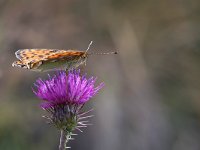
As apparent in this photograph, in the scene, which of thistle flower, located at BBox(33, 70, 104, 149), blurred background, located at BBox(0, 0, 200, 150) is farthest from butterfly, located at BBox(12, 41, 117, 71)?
blurred background, located at BBox(0, 0, 200, 150)

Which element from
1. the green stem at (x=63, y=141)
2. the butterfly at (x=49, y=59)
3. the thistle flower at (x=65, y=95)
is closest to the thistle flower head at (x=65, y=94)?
the thistle flower at (x=65, y=95)

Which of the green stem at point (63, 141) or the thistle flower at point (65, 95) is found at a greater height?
the thistle flower at point (65, 95)

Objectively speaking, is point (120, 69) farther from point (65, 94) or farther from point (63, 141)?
point (63, 141)

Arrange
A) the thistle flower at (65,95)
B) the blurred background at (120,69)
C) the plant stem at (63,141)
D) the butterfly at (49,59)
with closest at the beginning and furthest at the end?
1. the plant stem at (63,141)
2. the butterfly at (49,59)
3. the thistle flower at (65,95)
4. the blurred background at (120,69)

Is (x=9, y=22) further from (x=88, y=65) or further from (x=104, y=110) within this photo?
(x=104, y=110)

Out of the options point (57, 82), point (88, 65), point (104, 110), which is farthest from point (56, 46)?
point (57, 82)

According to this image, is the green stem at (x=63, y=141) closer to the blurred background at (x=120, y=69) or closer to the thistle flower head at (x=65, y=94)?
the thistle flower head at (x=65, y=94)

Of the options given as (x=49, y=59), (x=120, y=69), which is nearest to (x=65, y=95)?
(x=49, y=59)

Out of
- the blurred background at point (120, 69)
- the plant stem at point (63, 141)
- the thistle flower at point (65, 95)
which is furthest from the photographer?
the blurred background at point (120, 69)

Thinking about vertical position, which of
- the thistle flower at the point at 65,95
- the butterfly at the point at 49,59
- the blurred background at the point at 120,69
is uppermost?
the blurred background at the point at 120,69
